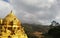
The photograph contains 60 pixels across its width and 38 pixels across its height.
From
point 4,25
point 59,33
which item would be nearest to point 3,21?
point 4,25

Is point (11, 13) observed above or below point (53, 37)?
above

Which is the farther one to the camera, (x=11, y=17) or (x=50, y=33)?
(x=50, y=33)

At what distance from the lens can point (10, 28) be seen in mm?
25328

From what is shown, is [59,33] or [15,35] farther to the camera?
[59,33]

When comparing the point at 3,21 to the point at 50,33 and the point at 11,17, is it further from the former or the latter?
the point at 50,33

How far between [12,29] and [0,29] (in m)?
1.38

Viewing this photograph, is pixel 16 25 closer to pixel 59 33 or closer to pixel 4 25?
pixel 4 25

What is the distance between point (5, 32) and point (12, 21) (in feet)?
5.34

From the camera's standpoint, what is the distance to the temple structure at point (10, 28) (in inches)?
976

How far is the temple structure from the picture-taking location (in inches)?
976

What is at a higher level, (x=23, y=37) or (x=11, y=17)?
(x=11, y=17)

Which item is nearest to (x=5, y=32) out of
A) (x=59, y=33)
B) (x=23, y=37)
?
(x=23, y=37)

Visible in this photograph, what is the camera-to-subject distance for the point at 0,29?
81.7 feet

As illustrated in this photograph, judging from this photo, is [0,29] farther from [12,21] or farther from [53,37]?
[53,37]
